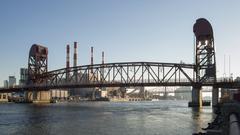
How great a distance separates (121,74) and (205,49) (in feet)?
151

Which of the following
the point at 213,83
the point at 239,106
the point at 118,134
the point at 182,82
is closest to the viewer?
the point at 239,106

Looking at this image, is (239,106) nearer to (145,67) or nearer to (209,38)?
(209,38)

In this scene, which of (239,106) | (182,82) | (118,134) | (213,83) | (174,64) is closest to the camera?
(239,106)

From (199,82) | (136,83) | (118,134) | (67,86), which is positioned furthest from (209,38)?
(118,134)

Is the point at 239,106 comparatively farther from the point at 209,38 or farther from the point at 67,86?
the point at 67,86

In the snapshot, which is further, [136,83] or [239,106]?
[136,83]

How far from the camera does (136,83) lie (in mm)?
169375

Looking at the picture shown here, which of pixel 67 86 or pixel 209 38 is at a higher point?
pixel 209 38

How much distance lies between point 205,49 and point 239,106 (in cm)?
13675

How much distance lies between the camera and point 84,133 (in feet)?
180

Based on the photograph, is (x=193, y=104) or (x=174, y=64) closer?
(x=193, y=104)

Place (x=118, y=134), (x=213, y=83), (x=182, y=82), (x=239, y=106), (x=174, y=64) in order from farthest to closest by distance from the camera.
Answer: (x=174, y=64), (x=182, y=82), (x=213, y=83), (x=118, y=134), (x=239, y=106)

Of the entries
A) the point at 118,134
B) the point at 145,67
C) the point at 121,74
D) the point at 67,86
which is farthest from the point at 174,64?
the point at 118,134

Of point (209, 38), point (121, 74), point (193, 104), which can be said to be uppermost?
point (209, 38)
